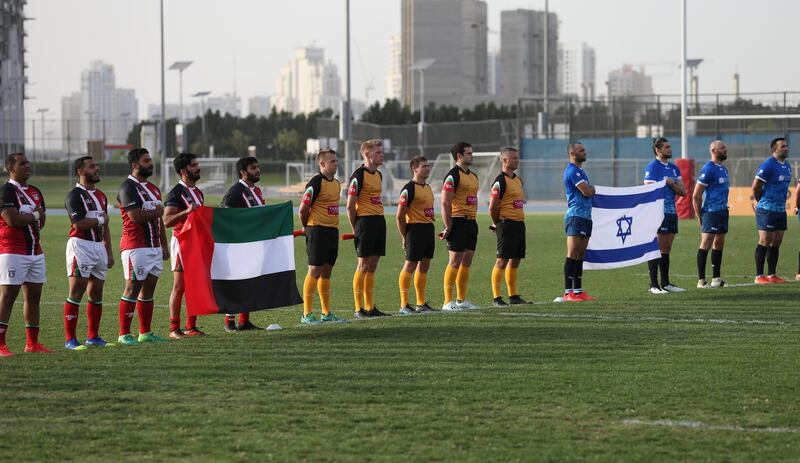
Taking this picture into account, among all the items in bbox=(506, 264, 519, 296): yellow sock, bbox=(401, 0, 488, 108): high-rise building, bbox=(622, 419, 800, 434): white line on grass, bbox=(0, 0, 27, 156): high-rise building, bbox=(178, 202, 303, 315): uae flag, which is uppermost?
bbox=(401, 0, 488, 108): high-rise building

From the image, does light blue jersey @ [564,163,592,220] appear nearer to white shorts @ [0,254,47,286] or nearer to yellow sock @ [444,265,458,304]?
yellow sock @ [444,265,458,304]

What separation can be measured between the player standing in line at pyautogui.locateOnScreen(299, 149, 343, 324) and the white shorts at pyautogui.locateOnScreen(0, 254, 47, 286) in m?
3.13

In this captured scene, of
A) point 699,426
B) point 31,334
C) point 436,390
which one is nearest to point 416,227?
point 31,334

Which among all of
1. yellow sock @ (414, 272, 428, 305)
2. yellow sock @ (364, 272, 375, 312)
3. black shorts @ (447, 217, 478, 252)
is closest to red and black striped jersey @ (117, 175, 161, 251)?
yellow sock @ (364, 272, 375, 312)

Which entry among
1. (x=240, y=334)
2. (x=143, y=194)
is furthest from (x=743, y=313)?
(x=143, y=194)

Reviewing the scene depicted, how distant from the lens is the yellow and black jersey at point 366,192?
42.6 feet

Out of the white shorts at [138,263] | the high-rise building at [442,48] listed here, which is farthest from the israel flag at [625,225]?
the high-rise building at [442,48]

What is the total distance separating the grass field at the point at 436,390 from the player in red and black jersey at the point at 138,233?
654 mm

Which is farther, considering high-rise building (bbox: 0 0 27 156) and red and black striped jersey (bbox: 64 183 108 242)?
high-rise building (bbox: 0 0 27 156)

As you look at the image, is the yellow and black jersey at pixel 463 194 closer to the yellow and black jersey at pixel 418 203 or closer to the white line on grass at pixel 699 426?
the yellow and black jersey at pixel 418 203

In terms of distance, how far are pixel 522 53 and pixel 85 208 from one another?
186639mm

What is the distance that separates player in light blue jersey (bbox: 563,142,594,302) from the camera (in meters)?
14.7

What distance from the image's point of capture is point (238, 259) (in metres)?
11.8

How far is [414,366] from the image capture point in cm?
965
